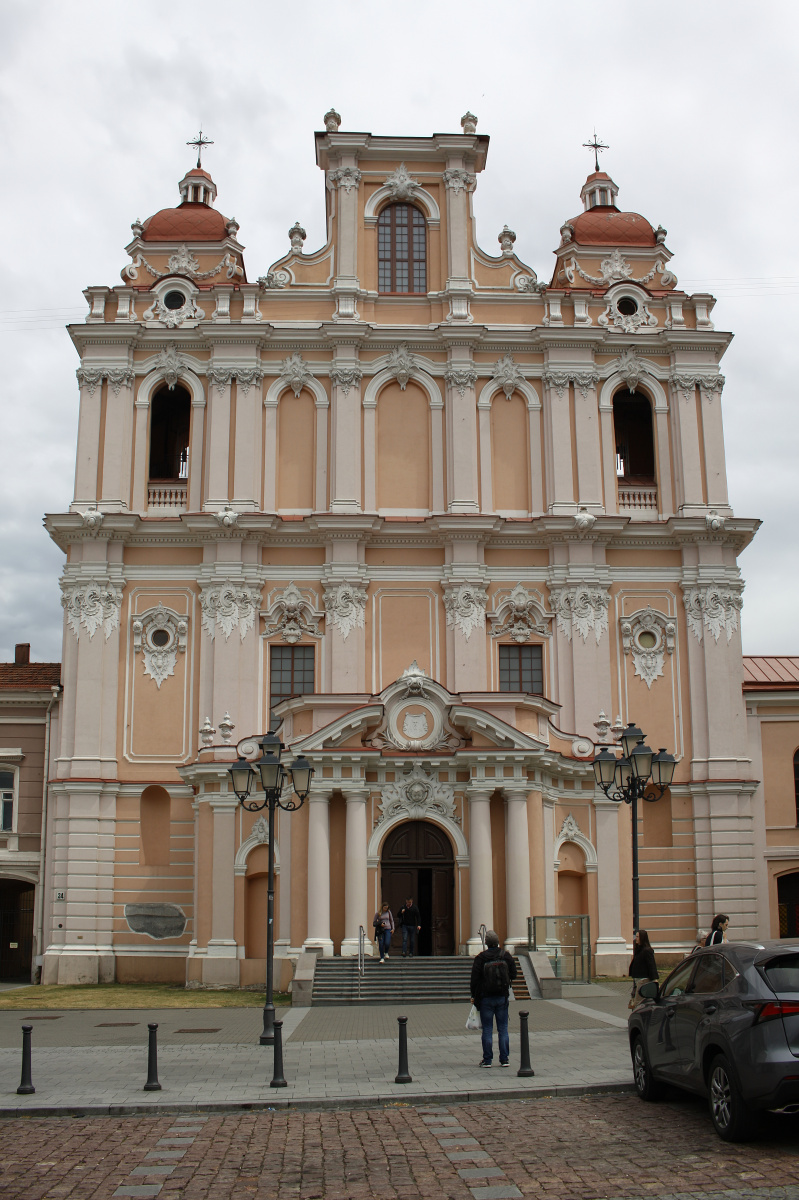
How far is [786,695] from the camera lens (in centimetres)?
3978

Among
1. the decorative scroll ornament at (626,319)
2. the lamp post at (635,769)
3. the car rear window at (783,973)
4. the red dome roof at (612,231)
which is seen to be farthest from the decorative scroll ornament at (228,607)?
the car rear window at (783,973)

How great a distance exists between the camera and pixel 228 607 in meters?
38.2

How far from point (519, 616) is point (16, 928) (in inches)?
798

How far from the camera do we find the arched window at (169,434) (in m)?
42.8

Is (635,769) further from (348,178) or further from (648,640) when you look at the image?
(348,178)

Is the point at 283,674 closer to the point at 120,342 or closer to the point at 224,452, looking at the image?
the point at 224,452

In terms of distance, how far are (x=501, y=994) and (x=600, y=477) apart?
25300 millimetres

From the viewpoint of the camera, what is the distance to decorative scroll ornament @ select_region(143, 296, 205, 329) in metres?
41.1

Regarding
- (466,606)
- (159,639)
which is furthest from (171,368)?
(466,606)

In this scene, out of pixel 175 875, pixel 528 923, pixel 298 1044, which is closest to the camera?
pixel 298 1044

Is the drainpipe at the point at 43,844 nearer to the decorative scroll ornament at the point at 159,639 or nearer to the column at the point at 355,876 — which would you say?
the decorative scroll ornament at the point at 159,639

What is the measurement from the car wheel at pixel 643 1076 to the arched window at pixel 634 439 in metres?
30.7

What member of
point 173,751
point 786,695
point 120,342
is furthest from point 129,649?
point 786,695

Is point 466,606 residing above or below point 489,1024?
above
